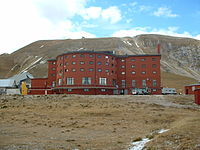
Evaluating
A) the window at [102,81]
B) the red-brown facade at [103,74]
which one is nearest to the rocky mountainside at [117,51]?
the red-brown facade at [103,74]

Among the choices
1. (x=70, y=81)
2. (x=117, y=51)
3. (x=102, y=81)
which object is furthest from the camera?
(x=117, y=51)

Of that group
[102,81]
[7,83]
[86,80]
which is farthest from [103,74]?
[7,83]

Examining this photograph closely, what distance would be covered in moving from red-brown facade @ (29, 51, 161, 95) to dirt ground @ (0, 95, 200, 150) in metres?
17.2

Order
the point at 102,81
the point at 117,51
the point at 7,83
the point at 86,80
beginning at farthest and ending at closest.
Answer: the point at 117,51, the point at 7,83, the point at 102,81, the point at 86,80

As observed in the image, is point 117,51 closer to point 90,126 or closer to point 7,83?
point 7,83

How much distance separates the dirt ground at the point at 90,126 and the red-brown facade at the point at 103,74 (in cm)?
1716

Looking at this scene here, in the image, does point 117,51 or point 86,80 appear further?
point 117,51

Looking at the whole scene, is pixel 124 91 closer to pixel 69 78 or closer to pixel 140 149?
pixel 69 78

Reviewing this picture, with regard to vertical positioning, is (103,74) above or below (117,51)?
below

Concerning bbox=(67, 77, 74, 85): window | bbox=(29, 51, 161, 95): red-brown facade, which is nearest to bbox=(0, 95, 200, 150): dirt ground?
bbox=(67, 77, 74, 85): window

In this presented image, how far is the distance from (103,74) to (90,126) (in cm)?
4123

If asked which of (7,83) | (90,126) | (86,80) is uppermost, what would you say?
(86,80)

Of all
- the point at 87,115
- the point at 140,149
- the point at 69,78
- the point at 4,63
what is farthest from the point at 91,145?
the point at 4,63

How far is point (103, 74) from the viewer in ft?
212
